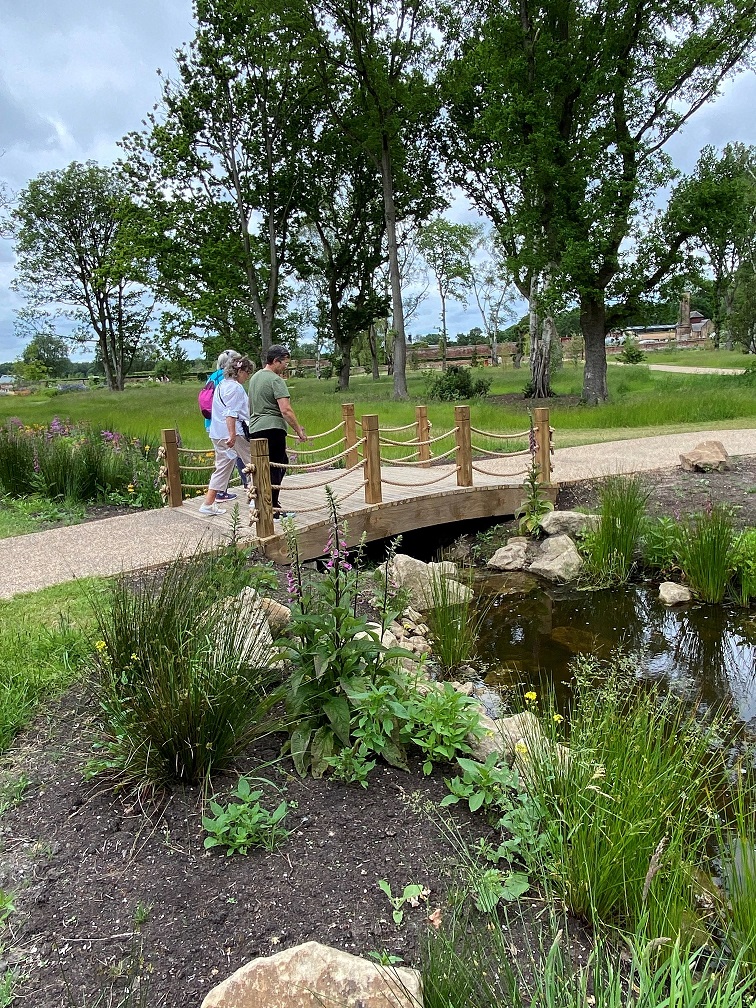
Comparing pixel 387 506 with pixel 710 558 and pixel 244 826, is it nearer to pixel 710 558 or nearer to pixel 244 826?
pixel 710 558

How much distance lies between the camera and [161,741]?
119 inches

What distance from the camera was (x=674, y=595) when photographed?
22.4 ft

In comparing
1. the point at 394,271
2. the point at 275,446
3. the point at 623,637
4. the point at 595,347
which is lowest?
the point at 623,637

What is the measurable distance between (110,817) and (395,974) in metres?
1.50

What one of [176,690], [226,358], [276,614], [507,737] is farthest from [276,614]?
[226,358]

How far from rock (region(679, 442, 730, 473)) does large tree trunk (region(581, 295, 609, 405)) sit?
9745mm

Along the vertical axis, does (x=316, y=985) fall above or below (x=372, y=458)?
below

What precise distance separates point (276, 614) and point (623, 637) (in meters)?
3.22

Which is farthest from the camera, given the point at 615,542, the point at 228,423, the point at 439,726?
the point at 228,423

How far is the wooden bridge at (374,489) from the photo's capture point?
6879mm

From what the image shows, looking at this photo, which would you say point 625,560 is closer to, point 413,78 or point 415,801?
point 415,801

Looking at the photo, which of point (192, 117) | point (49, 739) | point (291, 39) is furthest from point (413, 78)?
point (49, 739)

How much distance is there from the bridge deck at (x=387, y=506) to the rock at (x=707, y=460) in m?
2.60

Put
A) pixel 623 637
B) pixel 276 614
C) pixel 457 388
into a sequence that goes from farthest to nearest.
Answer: pixel 457 388
pixel 623 637
pixel 276 614
